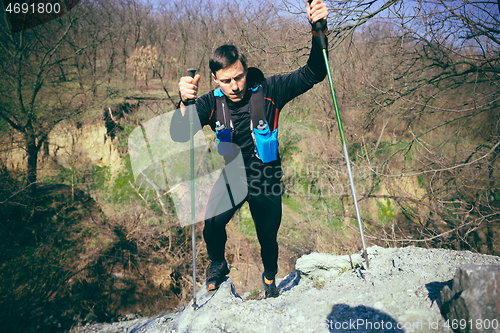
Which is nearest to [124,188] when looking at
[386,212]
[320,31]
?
[320,31]

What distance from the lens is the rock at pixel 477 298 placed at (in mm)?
1695

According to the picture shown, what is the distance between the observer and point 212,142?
1011 cm

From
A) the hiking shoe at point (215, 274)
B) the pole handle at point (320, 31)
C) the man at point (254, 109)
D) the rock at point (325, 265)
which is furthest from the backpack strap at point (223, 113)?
the rock at point (325, 265)

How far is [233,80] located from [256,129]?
452 millimetres

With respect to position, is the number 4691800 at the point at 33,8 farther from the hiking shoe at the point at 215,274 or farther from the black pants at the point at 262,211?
the hiking shoe at the point at 215,274

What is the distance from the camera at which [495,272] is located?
1.75 meters

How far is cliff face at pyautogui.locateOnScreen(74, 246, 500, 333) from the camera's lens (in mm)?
2180

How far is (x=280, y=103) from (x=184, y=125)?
889 mm

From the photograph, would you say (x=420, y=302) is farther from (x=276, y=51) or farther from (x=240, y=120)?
(x=276, y=51)

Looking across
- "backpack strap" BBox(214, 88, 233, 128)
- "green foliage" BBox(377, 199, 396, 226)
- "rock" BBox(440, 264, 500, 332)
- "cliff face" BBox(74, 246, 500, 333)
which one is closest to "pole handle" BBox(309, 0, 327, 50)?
"backpack strap" BBox(214, 88, 233, 128)

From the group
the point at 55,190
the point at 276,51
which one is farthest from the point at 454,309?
the point at 55,190

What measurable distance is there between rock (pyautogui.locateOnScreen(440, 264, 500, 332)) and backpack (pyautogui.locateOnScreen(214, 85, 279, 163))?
1591mm

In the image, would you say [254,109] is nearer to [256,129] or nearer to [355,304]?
[256,129]

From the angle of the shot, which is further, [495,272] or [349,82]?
[349,82]
